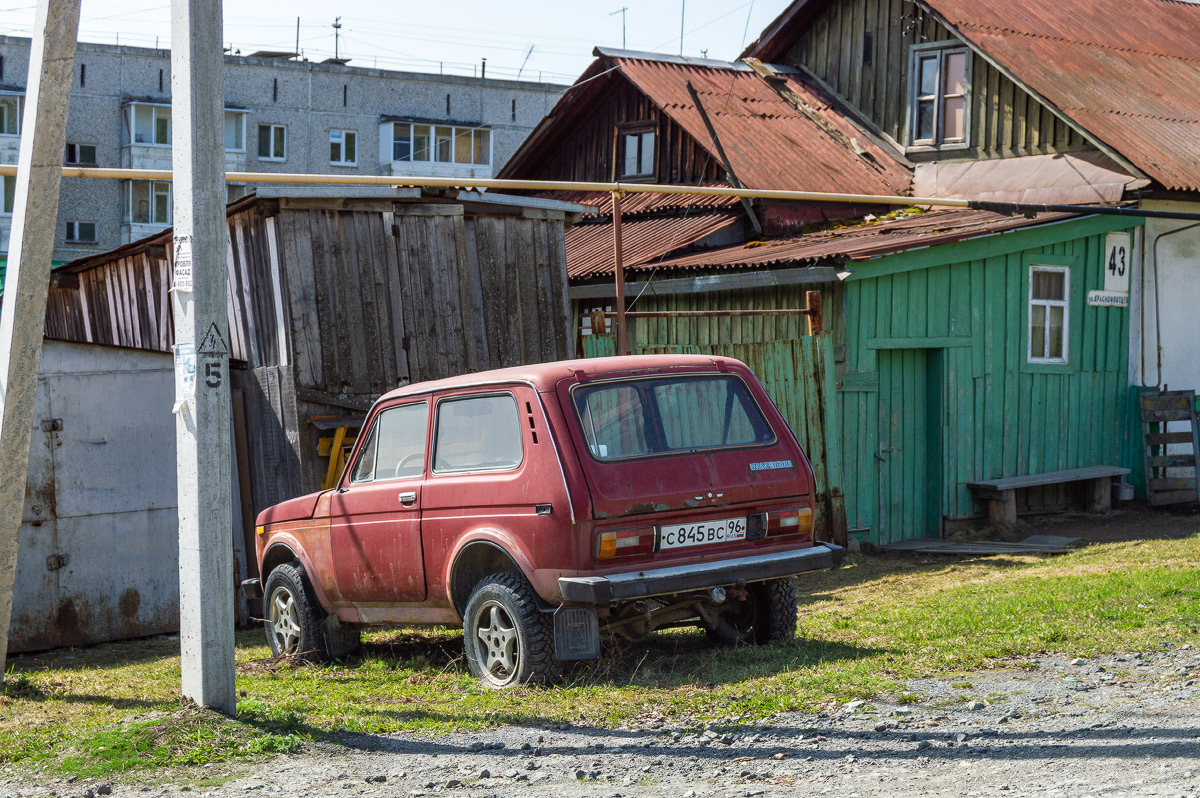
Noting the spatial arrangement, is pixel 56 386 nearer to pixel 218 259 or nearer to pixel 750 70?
pixel 218 259

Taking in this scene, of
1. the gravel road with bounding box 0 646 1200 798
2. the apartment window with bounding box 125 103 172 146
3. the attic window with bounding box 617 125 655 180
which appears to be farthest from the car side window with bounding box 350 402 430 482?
the apartment window with bounding box 125 103 172 146

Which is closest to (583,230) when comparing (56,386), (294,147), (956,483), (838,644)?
(956,483)

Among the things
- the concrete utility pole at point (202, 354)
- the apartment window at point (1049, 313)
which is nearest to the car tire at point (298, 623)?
the concrete utility pole at point (202, 354)

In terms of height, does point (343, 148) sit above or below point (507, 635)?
above

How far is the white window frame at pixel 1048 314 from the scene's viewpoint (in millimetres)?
15719

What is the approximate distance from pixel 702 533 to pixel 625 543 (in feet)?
1.59

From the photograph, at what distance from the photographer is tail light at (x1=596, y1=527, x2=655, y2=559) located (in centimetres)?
678

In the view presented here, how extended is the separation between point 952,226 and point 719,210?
4193 mm

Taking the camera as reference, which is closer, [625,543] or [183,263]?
[183,263]

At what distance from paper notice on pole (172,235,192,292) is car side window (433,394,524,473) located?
6.03 feet

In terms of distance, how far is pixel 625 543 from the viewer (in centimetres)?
684

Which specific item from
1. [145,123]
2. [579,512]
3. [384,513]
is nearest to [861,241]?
[384,513]

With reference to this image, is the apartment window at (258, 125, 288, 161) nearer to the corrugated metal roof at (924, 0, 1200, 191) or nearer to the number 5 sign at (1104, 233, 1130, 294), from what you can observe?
the corrugated metal roof at (924, 0, 1200, 191)

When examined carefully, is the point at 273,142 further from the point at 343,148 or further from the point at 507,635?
the point at 507,635
